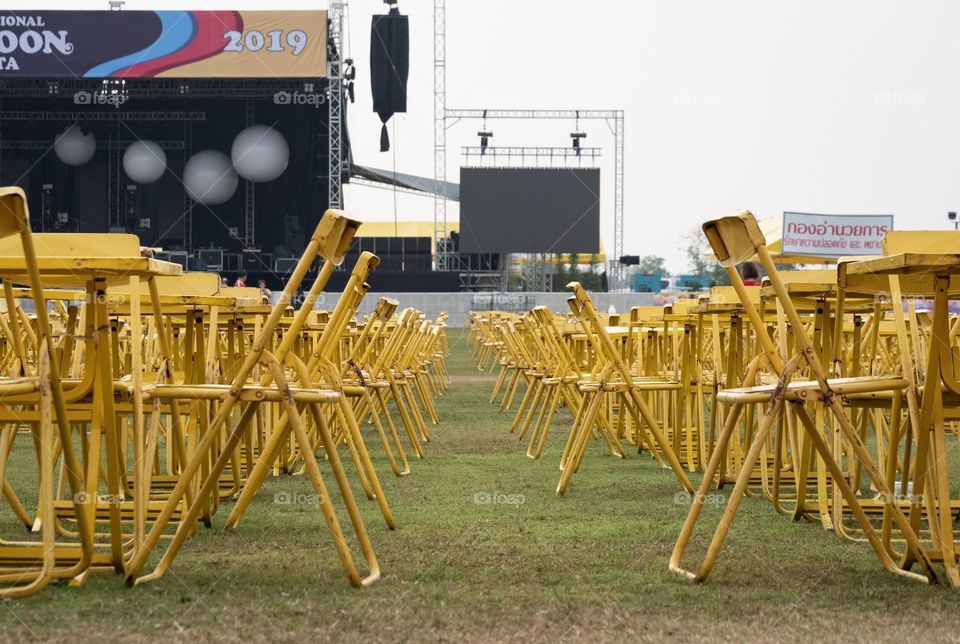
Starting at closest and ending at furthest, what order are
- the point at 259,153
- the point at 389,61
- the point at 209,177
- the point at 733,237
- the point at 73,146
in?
1. the point at 733,237
2. the point at 389,61
3. the point at 259,153
4. the point at 209,177
5. the point at 73,146

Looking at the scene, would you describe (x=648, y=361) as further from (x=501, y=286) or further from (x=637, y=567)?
(x=501, y=286)

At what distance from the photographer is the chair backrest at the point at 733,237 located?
3.09 metres

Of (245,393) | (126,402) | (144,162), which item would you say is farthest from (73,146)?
(245,393)

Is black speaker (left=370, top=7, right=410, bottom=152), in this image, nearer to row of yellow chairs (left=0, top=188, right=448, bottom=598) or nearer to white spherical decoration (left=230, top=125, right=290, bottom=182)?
white spherical decoration (left=230, top=125, right=290, bottom=182)

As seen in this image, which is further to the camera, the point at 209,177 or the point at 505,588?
the point at 209,177

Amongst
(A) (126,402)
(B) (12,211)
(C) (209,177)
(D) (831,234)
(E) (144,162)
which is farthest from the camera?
(E) (144,162)

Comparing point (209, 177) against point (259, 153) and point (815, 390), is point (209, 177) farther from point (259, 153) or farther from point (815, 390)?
point (815, 390)

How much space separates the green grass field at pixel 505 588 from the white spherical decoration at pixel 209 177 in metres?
25.8

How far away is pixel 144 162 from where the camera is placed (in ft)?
97.8

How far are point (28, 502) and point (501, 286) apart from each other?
1224 inches

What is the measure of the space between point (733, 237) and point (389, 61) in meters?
25.9

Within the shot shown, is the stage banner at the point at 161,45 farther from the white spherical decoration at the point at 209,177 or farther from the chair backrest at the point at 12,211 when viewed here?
the chair backrest at the point at 12,211

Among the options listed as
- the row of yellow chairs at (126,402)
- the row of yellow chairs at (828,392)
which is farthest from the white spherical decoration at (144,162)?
the row of yellow chairs at (126,402)

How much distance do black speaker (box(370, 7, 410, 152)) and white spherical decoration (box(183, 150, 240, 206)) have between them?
3.99 metres
